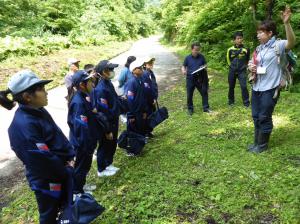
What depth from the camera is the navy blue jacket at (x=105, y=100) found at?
5.41 metres

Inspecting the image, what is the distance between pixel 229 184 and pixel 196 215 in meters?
0.87

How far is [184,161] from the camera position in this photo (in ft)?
19.5

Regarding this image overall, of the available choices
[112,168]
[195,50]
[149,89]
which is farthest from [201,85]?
[112,168]

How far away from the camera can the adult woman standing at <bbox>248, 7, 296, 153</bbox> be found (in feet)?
17.1

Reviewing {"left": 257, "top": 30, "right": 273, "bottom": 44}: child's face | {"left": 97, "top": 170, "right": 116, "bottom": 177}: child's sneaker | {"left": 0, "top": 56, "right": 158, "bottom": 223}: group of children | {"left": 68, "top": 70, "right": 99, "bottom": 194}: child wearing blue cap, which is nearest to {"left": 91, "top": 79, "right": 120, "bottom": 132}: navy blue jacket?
{"left": 0, "top": 56, "right": 158, "bottom": 223}: group of children

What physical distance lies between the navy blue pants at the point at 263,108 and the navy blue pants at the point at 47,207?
366cm

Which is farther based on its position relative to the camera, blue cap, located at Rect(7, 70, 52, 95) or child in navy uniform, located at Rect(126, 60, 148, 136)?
child in navy uniform, located at Rect(126, 60, 148, 136)

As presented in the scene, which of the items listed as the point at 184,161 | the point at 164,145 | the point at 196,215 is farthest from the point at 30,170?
the point at 164,145

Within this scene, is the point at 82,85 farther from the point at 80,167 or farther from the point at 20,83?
the point at 20,83

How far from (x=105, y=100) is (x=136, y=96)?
38.4 inches

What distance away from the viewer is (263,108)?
5.55 metres

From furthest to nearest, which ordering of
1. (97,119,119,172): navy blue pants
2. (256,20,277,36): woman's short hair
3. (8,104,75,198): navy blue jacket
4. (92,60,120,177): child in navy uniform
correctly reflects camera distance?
(97,119,119,172): navy blue pants
(92,60,120,177): child in navy uniform
(256,20,277,36): woman's short hair
(8,104,75,198): navy blue jacket

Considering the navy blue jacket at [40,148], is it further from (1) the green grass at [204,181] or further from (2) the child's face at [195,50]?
(2) the child's face at [195,50]

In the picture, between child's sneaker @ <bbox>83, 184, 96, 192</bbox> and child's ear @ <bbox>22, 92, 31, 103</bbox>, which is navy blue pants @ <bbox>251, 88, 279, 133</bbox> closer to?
child's sneaker @ <bbox>83, 184, 96, 192</bbox>
